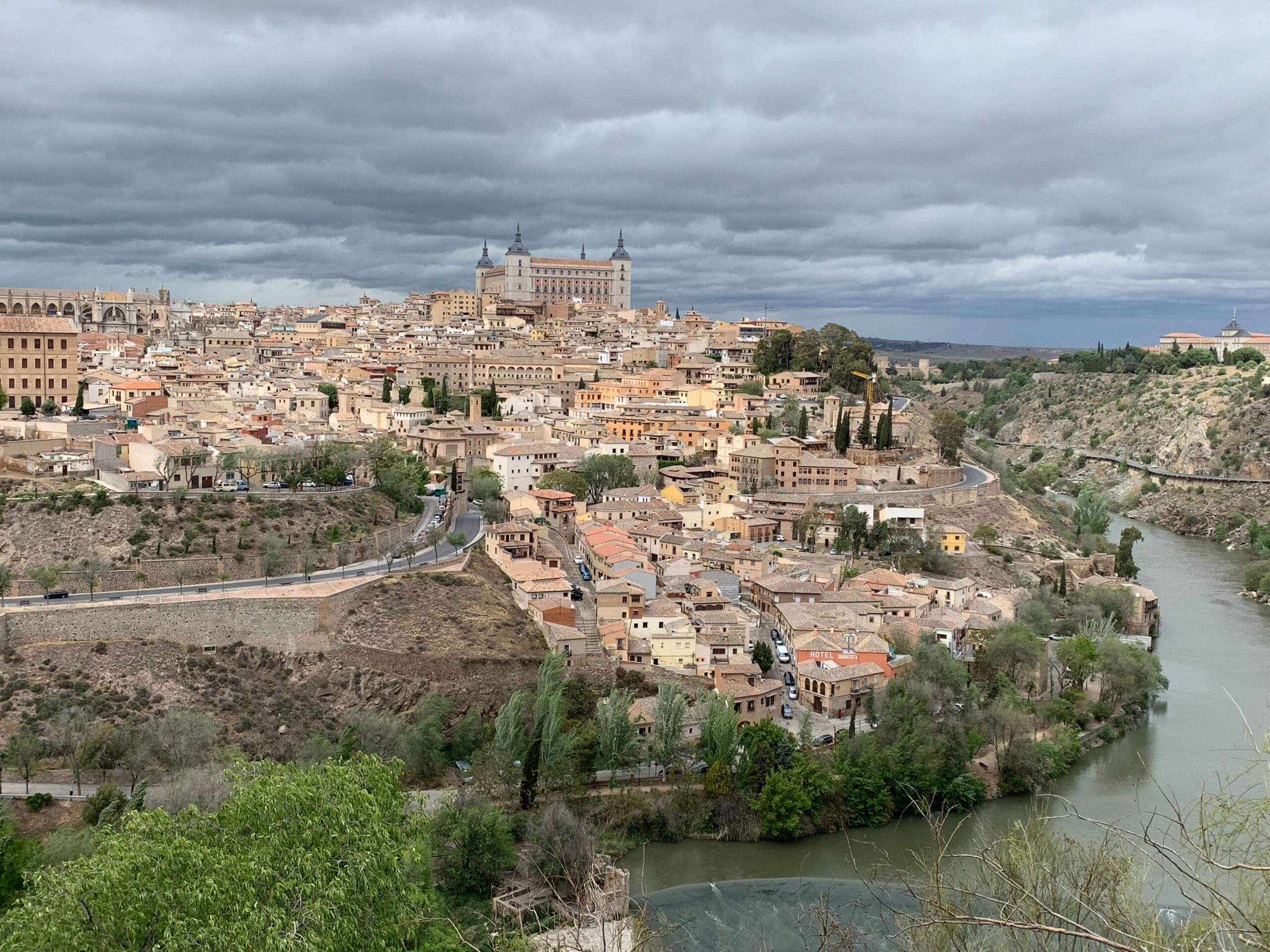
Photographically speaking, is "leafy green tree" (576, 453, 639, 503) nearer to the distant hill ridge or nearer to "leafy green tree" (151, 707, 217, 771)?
"leafy green tree" (151, 707, 217, 771)

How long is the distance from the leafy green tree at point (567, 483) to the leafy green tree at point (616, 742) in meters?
10.3

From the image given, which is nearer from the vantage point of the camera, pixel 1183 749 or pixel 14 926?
pixel 14 926

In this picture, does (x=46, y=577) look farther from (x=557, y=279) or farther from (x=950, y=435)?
(x=557, y=279)

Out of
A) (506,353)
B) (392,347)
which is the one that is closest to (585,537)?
(506,353)

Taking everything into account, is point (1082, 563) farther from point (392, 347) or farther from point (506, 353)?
point (392, 347)

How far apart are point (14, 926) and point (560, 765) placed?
26.1 feet

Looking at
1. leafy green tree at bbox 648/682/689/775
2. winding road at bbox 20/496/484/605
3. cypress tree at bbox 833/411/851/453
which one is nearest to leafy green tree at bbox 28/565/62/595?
winding road at bbox 20/496/484/605

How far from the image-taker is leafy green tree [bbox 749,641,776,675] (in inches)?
712

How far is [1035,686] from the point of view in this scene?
18531mm

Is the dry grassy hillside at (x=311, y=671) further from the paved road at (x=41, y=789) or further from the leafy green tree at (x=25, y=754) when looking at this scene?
the paved road at (x=41, y=789)

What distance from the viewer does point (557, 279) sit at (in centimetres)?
6253

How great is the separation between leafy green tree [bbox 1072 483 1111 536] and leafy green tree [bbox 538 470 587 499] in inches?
528

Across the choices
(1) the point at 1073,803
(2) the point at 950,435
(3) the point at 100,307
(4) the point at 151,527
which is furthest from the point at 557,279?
(1) the point at 1073,803

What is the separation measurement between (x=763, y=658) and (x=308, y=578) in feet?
23.4
